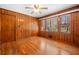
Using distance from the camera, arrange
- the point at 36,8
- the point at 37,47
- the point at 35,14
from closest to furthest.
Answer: the point at 36,8 → the point at 35,14 → the point at 37,47

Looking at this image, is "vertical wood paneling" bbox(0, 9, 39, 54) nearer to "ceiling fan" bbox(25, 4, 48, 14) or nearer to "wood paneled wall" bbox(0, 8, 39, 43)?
"wood paneled wall" bbox(0, 8, 39, 43)

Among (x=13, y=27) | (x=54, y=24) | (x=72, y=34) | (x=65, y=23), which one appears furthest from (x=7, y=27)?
(x=72, y=34)

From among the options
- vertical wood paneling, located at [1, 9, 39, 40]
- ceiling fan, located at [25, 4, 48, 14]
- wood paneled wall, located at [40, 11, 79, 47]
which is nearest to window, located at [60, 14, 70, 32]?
wood paneled wall, located at [40, 11, 79, 47]

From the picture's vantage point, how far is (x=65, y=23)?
2.38 m

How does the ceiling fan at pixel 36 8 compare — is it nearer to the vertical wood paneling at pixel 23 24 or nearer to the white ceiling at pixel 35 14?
the white ceiling at pixel 35 14

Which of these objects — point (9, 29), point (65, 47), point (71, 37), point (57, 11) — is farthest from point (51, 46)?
point (9, 29)

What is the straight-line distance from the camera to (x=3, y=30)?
2377mm

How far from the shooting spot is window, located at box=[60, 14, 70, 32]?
7.79 ft

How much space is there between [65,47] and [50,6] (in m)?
1.13

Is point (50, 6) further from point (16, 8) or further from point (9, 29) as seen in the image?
point (9, 29)

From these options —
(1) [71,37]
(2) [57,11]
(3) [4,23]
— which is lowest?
(1) [71,37]

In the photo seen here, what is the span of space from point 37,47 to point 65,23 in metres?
0.97

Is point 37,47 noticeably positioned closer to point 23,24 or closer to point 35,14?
point 23,24

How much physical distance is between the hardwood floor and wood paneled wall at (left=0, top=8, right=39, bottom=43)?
134mm
